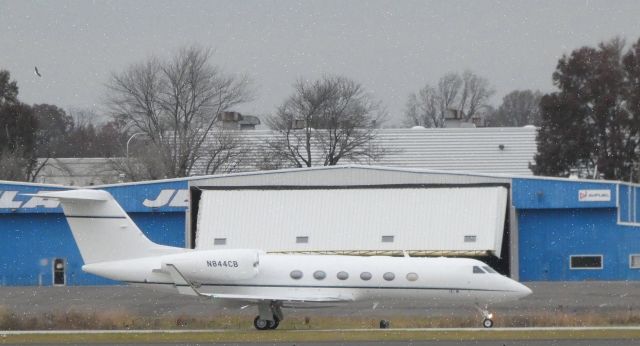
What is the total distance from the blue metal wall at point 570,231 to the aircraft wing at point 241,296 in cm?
1904

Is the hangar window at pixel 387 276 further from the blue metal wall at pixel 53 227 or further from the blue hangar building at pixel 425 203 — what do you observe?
the blue metal wall at pixel 53 227

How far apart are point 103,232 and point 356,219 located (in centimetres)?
1791

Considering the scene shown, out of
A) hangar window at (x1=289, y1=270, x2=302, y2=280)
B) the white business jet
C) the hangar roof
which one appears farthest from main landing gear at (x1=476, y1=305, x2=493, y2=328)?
the hangar roof

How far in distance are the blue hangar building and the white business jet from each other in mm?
15401

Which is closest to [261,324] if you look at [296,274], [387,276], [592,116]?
[296,274]

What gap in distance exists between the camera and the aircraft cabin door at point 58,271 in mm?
51844

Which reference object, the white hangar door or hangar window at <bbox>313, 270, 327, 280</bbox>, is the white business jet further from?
the white hangar door

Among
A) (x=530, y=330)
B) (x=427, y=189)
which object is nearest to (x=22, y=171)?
(x=427, y=189)

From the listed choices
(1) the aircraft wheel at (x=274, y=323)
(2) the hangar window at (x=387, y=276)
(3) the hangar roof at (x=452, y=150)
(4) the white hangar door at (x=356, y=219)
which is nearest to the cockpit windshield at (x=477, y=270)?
(2) the hangar window at (x=387, y=276)

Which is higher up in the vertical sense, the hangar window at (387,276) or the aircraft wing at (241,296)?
the hangar window at (387,276)

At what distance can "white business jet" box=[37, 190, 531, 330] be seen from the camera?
107ft

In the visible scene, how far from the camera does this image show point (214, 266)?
107 feet

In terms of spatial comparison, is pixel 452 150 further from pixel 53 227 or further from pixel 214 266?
pixel 214 266

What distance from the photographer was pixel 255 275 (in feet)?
108
